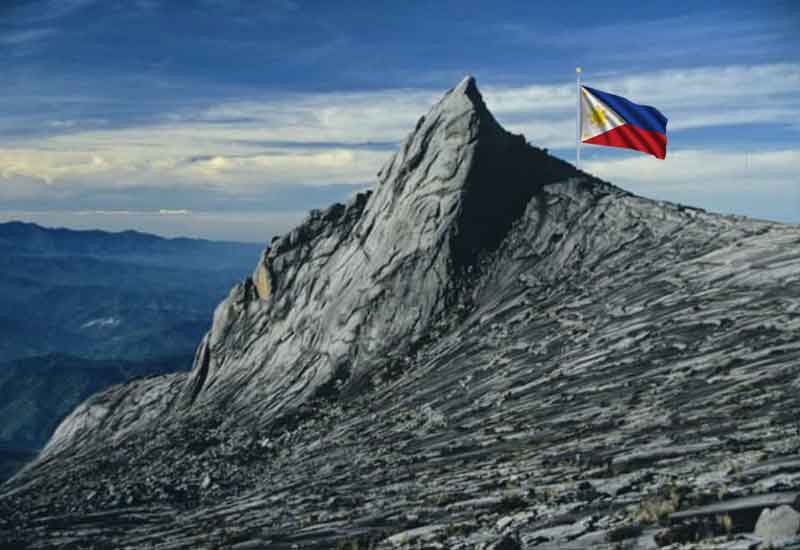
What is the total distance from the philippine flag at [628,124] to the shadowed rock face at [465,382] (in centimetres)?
901

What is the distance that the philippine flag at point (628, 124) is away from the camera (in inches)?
Answer: 2052

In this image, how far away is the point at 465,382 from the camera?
50094 mm

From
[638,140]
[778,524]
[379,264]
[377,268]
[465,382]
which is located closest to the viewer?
[778,524]

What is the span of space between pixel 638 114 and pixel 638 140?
183 centimetres

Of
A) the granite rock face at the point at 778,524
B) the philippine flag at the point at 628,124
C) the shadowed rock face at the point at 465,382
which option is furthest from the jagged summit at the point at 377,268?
the granite rock face at the point at 778,524

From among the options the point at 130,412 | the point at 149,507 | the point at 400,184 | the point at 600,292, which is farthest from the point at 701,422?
the point at 130,412

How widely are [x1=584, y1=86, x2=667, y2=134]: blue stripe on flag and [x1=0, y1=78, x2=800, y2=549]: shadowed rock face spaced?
9945mm

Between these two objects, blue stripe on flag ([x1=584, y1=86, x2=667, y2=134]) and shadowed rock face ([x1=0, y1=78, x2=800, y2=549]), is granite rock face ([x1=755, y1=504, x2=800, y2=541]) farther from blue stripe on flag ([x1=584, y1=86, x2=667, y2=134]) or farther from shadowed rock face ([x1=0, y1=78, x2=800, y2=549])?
blue stripe on flag ([x1=584, y1=86, x2=667, y2=134])

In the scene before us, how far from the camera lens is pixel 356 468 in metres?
40.9

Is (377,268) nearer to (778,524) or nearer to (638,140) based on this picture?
(638,140)

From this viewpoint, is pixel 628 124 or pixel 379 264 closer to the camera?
pixel 628 124

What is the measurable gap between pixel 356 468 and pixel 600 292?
23.9 metres

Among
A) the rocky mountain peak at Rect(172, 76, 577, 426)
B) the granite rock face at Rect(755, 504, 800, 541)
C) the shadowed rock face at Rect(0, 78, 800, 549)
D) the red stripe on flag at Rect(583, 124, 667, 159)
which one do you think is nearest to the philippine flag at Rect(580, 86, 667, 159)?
the red stripe on flag at Rect(583, 124, 667, 159)

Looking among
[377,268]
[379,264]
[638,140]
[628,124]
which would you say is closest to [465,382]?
[638,140]
